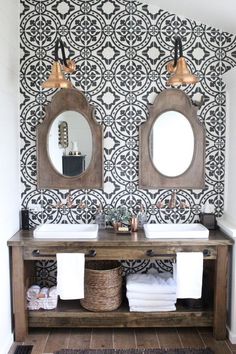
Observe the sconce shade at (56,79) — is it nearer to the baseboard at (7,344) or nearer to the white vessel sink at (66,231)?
the white vessel sink at (66,231)

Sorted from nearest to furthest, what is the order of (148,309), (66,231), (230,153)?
(148,309)
(66,231)
(230,153)

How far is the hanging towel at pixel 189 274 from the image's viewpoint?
2.93m

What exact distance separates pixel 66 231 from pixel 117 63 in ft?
4.96

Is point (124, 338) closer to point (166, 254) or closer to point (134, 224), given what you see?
point (166, 254)

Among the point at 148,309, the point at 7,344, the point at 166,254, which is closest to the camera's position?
the point at 7,344

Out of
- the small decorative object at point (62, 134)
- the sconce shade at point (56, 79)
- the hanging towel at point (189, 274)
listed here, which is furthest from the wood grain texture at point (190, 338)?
the sconce shade at point (56, 79)

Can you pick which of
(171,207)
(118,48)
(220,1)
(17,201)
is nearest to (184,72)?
(220,1)

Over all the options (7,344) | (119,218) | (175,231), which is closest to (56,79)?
(119,218)

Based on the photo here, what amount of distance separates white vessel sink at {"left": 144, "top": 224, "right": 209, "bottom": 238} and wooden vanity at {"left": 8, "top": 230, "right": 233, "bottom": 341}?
0.06 metres

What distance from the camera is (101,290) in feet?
10.0

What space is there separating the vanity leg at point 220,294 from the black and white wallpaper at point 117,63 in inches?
34.5

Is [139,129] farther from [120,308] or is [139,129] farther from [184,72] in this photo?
[120,308]

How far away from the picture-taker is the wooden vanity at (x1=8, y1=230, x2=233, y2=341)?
9.61 feet

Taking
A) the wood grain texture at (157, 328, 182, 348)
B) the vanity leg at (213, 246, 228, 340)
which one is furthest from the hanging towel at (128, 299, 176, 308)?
the vanity leg at (213, 246, 228, 340)
